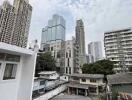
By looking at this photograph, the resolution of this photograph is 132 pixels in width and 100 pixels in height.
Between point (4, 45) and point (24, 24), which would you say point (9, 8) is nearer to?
point (24, 24)

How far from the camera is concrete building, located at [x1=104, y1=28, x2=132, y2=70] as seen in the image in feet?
139

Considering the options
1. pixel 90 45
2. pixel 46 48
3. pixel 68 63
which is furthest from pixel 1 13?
pixel 90 45

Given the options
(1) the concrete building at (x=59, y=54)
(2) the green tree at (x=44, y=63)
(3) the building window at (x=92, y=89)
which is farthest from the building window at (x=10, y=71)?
(1) the concrete building at (x=59, y=54)

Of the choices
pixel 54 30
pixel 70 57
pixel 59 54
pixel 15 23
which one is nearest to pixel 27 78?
pixel 70 57

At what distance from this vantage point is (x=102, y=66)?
25766 millimetres

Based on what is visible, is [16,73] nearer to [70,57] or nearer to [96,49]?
[70,57]

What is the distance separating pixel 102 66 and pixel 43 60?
1578 centimetres

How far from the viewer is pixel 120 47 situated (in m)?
44.7

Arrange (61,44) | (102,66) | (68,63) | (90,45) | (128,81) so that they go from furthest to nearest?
(90,45) < (61,44) < (68,63) < (102,66) < (128,81)

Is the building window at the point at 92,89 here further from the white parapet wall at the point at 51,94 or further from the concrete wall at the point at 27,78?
the concrete wall at the point at 27,78

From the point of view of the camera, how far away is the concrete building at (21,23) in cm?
4081

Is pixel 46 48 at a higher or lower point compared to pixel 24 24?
lower

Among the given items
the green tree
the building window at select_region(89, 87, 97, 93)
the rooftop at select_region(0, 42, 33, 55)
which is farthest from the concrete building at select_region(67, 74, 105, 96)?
the rooftop at select_region(0, 42, 33, 55)

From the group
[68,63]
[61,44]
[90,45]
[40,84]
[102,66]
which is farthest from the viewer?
[90,45]
